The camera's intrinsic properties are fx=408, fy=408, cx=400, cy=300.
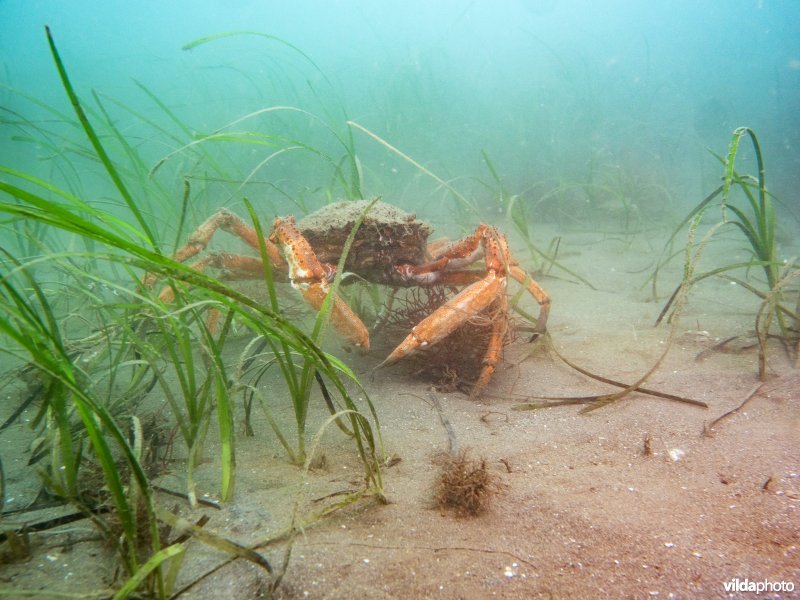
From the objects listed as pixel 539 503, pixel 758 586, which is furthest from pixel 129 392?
pixel 758 586

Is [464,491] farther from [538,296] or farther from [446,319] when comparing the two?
[538,296]

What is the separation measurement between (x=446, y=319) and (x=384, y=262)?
1.07 metres

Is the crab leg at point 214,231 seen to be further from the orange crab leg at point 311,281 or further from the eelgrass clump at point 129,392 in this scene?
the eelgrass clump at point 129,392

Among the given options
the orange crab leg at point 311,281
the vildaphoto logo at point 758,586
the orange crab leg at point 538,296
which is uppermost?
the orange crab leg at point 311,281

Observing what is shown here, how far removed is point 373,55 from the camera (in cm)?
3156

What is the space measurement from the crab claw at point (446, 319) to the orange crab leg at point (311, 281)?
1.04ft

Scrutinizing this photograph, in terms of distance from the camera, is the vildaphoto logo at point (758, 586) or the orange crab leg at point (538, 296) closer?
the vildaphoto logo at point (758, 586)

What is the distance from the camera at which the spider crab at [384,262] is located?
304 cm

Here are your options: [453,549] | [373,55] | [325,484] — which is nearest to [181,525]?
[325,484]

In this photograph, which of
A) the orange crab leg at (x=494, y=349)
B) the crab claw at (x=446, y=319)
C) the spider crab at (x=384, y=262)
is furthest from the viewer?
the orange crab leg at (x=494, y=349)

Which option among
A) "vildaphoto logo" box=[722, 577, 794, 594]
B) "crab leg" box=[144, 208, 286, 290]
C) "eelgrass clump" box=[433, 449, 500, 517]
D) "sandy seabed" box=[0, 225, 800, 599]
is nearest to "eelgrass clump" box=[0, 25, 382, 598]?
"sandy seabed" box=[0, 225, 800, 599]

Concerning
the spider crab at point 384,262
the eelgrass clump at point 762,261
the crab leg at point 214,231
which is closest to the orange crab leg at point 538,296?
the spider crab at point 384,262

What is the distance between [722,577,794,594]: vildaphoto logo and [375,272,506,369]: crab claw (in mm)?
1893

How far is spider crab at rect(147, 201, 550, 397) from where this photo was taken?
3.04 metres
